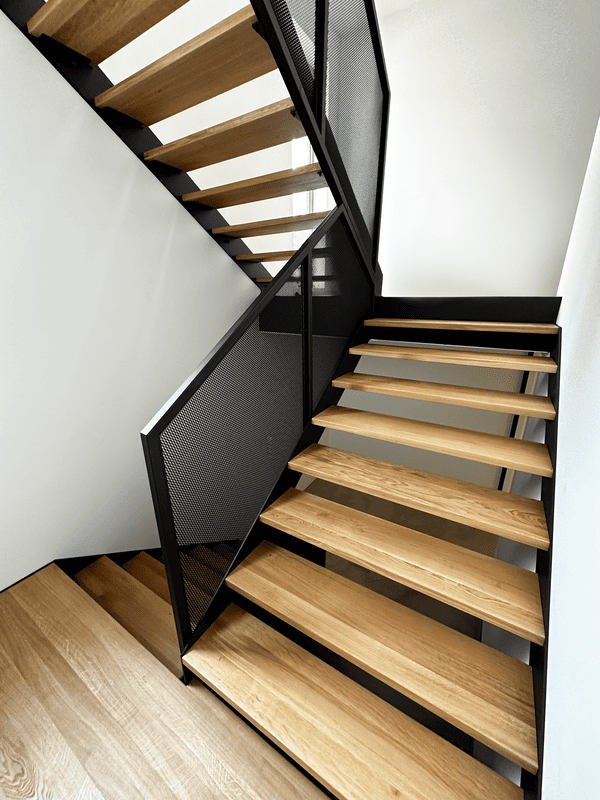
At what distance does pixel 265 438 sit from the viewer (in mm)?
1586

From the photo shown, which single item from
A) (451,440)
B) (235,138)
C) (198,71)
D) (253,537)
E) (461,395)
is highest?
(198,71)

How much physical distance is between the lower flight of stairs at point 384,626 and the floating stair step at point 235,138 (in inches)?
49.8

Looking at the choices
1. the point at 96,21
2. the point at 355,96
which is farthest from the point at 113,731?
the point at 355,96

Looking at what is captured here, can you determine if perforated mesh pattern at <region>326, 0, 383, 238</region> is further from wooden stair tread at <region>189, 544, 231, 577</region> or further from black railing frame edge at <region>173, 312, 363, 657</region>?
wooden stair tread at <region>189, 544, 231, 577</region>

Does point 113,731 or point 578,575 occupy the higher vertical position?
point 578,575

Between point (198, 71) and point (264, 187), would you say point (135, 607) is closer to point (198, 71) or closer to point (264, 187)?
point (264, 187)

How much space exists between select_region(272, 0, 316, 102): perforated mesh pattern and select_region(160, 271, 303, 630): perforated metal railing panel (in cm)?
78

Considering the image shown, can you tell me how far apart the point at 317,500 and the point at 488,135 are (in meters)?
3.02

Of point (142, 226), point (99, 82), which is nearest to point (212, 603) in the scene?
point (142, 226)

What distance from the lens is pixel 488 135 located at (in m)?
2.87

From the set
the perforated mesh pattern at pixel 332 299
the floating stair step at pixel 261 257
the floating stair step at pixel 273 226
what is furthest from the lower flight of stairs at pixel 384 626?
the floating stair step at pixel 261 257

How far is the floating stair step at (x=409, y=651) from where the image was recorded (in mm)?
1004

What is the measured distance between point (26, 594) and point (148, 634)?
58 cm

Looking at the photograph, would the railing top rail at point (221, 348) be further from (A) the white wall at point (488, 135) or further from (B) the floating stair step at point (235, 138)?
(A) the white wall at point (488, 135)
